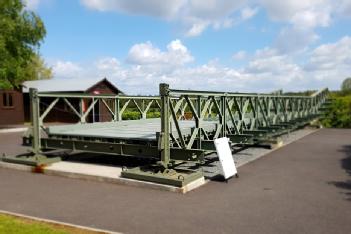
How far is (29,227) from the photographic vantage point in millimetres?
4809

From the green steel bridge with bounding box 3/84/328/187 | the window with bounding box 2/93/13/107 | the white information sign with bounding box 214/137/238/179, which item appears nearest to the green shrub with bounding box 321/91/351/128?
the green steel bridge with bounding box 3/84/328/187

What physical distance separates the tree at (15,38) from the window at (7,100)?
419 centimetres

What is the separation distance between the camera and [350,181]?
7809 millimetres

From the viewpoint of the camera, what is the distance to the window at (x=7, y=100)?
2761cm

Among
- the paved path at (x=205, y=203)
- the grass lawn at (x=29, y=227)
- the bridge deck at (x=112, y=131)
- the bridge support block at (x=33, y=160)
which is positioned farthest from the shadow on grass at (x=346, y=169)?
the bridge support block at (x=33, y=160)

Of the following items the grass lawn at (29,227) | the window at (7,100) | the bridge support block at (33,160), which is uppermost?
the window at (7,100)

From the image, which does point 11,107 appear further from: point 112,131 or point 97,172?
point 97,172

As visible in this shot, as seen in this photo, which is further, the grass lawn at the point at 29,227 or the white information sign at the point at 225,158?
the white information sign at the point at 225,158

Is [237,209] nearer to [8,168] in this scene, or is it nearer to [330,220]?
[330,220]

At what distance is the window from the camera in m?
27.6

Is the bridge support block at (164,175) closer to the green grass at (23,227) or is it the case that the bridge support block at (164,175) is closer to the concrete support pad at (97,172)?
the concrete support pad at (97,172)

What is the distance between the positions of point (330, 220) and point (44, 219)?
4196 millimetres

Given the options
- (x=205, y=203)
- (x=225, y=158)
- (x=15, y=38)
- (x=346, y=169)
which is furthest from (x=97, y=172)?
(x=15, y=38)

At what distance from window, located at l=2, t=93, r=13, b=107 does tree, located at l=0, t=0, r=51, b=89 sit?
4189 mm
